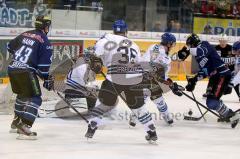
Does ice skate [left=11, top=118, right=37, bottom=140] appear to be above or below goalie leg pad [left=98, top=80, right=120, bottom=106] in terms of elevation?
below

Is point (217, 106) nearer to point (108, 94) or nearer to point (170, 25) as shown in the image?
point (108, 94)

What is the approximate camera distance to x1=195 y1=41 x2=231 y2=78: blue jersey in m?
7.41

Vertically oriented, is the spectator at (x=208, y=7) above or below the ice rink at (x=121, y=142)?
above

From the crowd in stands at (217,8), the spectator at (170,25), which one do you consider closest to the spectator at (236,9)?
the crowd in stands at (217,8)

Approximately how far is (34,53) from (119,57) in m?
0.86

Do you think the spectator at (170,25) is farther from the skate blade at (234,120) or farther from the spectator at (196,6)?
the skate blade at (234,120)

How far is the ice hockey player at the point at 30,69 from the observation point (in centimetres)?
615

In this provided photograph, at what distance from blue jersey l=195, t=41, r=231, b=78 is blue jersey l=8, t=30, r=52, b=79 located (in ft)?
6.81

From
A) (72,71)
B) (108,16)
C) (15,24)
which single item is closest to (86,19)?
(108,16)

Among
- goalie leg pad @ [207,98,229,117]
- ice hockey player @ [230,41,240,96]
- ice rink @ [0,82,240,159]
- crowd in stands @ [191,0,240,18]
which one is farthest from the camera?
crowd in stands @ [191,0,240,18]

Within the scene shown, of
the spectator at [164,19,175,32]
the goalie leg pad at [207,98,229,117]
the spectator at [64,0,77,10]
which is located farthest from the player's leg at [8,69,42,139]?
the spectator at [164,19,175,32]

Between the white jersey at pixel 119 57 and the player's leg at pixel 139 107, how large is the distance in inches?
4.1

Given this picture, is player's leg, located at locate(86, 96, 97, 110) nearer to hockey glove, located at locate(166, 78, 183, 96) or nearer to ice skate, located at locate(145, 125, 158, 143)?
hockey glove, located at locate(166, 78, 183, 96)

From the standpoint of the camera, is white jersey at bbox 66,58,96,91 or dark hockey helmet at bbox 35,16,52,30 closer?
dark hockey helmet at bbox 35,16,52,30
